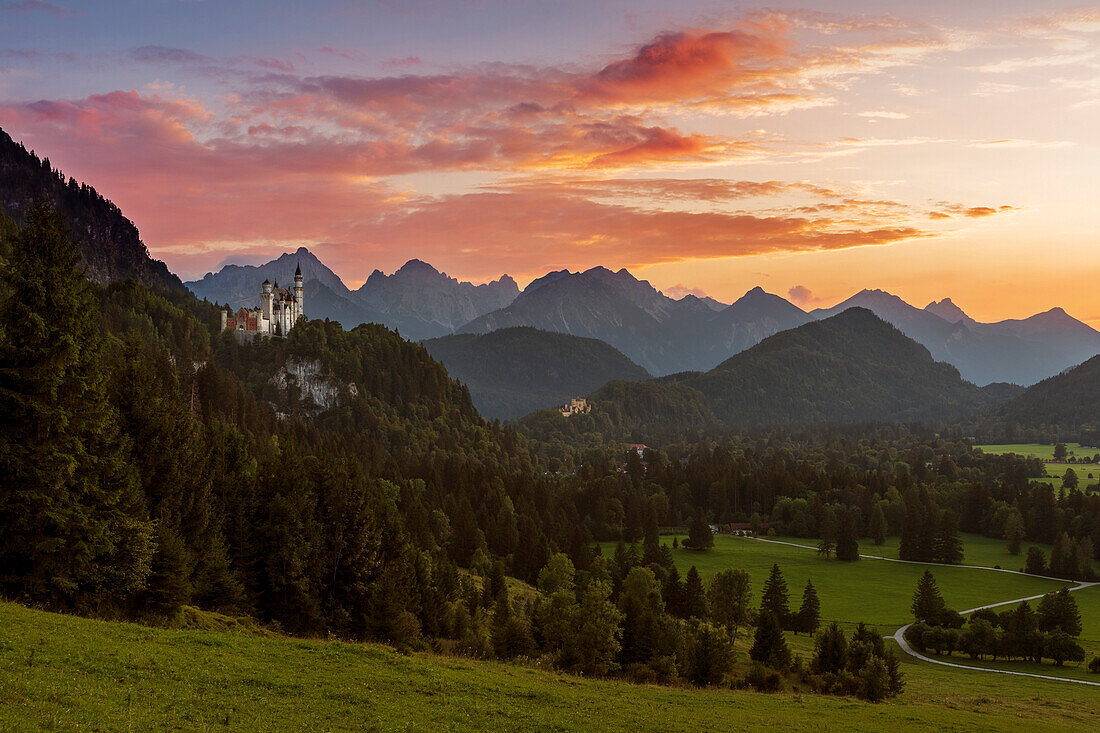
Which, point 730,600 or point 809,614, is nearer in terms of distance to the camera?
point 730,600

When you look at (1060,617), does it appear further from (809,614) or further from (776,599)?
(776,599)

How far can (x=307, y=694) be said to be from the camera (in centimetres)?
2981

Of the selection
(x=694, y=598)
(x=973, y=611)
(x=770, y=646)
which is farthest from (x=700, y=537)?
(x=770, y=646)

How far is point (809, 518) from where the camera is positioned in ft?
597

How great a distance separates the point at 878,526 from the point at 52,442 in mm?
168535

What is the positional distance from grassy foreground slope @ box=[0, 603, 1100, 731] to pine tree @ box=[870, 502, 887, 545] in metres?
129

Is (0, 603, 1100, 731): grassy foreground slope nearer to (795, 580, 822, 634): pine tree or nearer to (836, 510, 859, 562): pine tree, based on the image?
(795, 580, 822, 634): pine tree

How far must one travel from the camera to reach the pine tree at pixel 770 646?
66.5 m

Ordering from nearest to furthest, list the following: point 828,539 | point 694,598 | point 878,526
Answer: point 694,598
point 828,539
point 878,526

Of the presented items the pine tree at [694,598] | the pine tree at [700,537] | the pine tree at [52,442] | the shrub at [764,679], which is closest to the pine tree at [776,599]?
the pine tree at [694,598]

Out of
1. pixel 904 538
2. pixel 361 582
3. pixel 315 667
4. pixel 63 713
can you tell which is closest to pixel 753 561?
pixel 904 538

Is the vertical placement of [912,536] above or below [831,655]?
above

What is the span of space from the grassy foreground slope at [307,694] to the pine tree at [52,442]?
548 centimetres

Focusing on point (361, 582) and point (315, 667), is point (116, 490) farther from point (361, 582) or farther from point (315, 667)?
point (361, 582)
